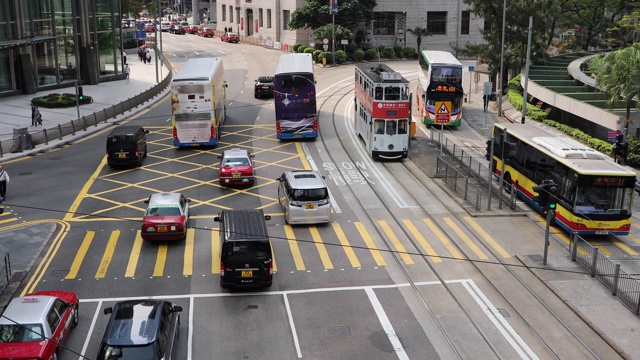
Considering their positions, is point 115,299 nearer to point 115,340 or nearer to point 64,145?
point 115,340

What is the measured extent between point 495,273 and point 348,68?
5790 cm

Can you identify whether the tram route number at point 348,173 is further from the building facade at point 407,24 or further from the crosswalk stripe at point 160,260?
the building facade at point 407,24

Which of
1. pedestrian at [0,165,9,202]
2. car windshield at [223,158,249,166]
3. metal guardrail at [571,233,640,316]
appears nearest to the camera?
Answer: metal guardrail at [571,233,640,316]

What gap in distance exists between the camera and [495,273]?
25.1m

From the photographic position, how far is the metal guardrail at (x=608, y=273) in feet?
74.2

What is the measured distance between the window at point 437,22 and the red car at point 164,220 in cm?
7450

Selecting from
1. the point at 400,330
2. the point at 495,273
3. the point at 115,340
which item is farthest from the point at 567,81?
the point at 115,340

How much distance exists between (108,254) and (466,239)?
13392 millimetres

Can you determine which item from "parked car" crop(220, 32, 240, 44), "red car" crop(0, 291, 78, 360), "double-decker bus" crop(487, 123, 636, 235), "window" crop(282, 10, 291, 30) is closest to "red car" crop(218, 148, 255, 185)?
"double-decker bus" crop(487, 123, 636, 235)

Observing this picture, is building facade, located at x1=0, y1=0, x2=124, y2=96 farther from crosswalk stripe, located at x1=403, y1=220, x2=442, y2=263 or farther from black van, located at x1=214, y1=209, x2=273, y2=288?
black van, located at x1=214, y1=209, x2=273, y2=288

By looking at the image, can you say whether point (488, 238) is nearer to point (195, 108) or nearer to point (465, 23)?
point (195, 108)

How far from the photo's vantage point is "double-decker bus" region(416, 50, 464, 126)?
4819 centimetres

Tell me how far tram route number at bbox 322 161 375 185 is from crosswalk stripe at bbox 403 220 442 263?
21.7 ft

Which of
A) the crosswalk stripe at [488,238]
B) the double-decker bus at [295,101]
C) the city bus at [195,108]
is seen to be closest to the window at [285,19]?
the double-decker bus at [295,101]
